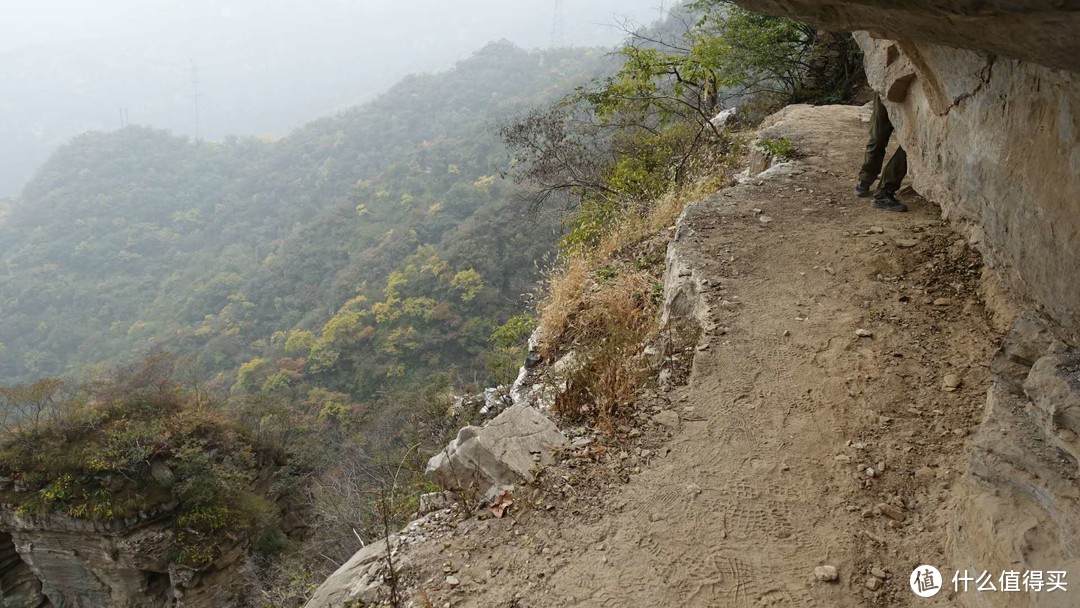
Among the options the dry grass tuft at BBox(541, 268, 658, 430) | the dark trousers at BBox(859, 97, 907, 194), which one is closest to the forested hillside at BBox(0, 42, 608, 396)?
the dry grass tuft at BBox(541, 268, 658, 430)

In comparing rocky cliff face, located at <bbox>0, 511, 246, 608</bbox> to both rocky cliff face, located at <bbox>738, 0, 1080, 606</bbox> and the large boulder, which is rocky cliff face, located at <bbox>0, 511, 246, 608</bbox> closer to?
the large boulder

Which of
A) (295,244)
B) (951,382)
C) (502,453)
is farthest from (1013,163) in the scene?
(295,244)

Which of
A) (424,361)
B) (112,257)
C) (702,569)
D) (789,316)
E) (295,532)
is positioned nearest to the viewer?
(702,569)

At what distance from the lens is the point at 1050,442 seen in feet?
7.05

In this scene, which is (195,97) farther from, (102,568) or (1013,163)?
(1013,163)

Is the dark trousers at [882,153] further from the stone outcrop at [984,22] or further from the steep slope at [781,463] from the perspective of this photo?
the stone outcrop at [984,22]

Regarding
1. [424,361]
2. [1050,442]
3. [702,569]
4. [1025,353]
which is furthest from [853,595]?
[424,361]

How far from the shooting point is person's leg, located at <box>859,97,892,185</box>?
5096 millimetres

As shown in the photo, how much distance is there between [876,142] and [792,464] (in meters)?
3.54

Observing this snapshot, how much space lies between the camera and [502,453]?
3717mm

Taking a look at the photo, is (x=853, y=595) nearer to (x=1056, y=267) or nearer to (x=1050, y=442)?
(x=1050, y=442)

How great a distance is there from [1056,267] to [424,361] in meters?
28.2

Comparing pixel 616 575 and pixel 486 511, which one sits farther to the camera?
pixel 486 511

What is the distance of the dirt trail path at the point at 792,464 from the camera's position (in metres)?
2.64
